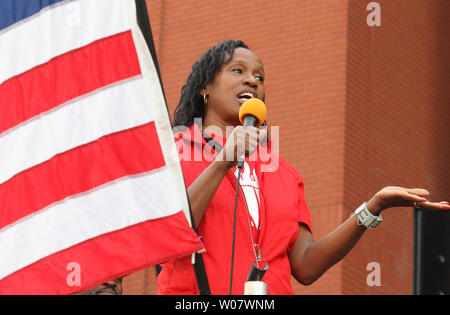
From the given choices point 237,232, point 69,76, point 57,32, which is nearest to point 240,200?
point 237,232

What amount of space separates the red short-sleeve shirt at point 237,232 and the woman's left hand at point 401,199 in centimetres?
34

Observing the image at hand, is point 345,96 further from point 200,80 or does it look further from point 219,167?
point 219,167

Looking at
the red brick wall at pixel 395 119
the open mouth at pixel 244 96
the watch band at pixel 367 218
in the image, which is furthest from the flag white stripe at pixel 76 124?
the red brick wall at pixel 395 119

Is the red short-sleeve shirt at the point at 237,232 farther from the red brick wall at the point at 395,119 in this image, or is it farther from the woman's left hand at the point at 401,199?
the red brick wall at the point at 395,119

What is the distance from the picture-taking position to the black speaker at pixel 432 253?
7.75 meters

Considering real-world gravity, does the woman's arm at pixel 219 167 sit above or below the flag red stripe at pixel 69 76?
below

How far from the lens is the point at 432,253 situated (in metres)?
8.24

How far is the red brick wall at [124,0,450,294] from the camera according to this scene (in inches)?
331

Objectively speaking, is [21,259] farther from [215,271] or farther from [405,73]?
[405,73]

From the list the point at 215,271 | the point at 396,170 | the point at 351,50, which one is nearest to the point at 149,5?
the point at 351,50

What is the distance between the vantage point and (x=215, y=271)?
11.6 ft

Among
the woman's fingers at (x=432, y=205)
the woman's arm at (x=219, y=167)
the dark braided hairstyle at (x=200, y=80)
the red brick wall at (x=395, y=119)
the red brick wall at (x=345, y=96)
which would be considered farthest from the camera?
the red brick wall at (x=395, y=119)

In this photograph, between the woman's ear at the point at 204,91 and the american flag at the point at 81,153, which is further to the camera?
the woman's ear at the point at 204,91

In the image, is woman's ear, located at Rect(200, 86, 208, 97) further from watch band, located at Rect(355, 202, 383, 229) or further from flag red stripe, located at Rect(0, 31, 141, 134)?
watch band, located at Rect(355, 202, 383, 229)
